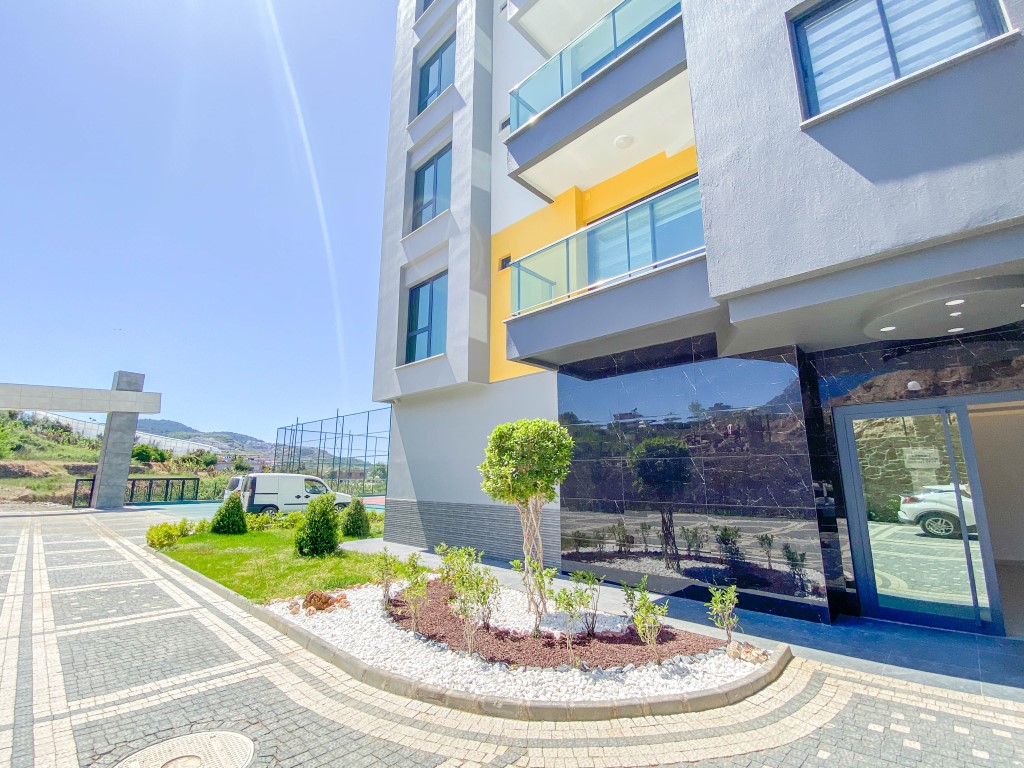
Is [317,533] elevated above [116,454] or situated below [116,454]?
below

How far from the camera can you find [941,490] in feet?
19.1

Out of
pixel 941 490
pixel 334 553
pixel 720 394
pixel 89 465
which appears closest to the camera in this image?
pixel 941 490

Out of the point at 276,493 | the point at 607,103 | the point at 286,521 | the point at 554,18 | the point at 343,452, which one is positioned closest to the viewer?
the point at 607,103

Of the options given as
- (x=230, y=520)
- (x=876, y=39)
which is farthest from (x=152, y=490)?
(x=876, y=39)

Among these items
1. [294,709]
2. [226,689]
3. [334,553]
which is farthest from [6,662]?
[334,553]

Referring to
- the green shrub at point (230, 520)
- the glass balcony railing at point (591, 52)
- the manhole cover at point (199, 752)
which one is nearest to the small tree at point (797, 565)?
the manhole cover at point (199, 752)

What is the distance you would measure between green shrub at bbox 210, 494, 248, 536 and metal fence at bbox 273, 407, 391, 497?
25.4 ft

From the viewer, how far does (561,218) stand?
968 centimetres

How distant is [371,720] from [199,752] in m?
1.20

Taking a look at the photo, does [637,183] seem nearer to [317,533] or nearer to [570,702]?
[570,702]

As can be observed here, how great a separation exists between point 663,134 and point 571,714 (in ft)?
28.1

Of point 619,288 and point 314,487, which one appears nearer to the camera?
point 619,288

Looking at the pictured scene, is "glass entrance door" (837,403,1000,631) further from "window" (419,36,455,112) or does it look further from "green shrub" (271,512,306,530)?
"green shrub" (271,512,306,530)

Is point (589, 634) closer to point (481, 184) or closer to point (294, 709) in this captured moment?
point (294, 709)
